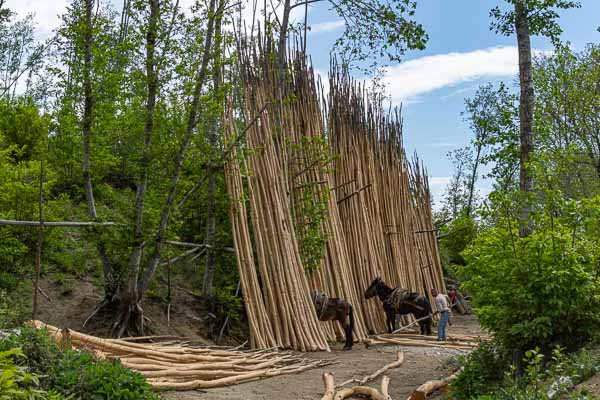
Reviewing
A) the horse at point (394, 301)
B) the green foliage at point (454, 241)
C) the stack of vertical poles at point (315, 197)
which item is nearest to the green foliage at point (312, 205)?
the stack of vertical poles at point (315, 197)

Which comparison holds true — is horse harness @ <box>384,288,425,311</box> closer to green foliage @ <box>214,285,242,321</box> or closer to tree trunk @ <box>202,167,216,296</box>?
green foliage @ <box>214,285,242,321</box>

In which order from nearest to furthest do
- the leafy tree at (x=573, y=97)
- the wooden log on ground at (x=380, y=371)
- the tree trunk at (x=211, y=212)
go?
the wooden log on ground at (x=380, y=371) < the tree trunk at (x=211, y=212) < the leafy tree at (x=573, y=97)

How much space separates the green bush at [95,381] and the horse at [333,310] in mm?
5466

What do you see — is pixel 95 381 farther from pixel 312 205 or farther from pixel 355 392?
Result: pixel 312 205

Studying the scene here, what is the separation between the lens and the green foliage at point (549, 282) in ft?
17.6

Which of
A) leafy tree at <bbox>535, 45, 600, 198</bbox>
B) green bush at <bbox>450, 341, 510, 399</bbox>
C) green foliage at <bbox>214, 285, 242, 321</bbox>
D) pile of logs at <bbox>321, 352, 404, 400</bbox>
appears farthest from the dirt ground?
leafy tree at <bbox>535, 45, 600, 198</bbox>

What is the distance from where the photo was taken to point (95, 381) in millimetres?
4543

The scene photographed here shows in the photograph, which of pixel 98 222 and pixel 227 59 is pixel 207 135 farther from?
pixel 98 222

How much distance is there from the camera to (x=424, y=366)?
850 cm

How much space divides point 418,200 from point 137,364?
35.7 feet

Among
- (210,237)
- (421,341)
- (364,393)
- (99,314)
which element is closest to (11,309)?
(99,314)

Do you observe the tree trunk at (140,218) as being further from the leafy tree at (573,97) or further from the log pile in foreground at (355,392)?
the leafy tree at (573,97)

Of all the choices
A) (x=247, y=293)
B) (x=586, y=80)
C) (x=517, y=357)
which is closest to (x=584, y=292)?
(x=517, y=357)

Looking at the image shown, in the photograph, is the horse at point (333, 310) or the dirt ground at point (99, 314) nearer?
the dirt ground at point (99, 314)
